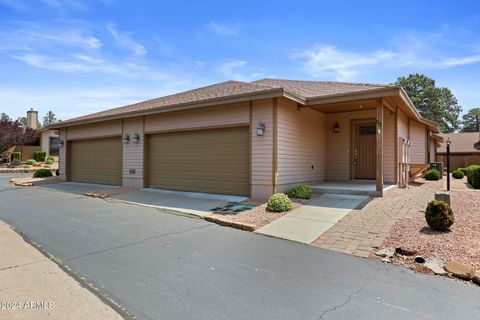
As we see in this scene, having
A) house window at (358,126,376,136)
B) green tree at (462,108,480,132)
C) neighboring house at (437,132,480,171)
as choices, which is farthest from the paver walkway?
green tree at (462,108,480,132)

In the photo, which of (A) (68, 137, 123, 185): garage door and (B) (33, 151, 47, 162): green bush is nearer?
(A) (68, 137, 123, 185): garage door

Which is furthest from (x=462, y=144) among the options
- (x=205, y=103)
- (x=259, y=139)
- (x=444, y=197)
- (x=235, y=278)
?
(x=235, y=278)

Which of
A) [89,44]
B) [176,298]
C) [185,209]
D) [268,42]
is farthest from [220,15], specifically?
[176,298]

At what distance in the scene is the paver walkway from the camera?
4822 millimetres

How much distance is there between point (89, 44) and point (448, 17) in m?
11.6

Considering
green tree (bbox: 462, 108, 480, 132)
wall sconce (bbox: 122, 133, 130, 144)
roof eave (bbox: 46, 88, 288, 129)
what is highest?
green tree (bbox: 462, 108, 480, 132)

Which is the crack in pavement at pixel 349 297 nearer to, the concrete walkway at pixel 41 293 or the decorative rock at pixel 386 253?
the decorative rock at pixel 386 253

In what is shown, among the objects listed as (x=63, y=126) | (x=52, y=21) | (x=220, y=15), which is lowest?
(x=63, y=126)

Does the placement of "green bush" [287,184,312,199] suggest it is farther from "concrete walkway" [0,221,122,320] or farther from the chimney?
the chimney

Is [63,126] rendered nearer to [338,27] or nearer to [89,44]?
[89,44]

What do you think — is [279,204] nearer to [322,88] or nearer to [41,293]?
[41,293]

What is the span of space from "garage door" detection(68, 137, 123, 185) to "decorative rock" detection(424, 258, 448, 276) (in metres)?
11.5

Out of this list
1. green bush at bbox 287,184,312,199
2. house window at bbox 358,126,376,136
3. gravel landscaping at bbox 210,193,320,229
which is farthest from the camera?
house window at bbox 358,126,376,136

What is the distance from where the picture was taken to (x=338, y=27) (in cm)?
943
